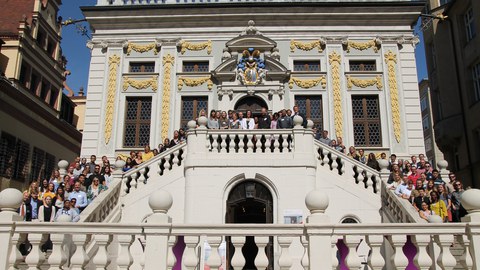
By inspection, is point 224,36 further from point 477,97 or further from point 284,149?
point 477,97

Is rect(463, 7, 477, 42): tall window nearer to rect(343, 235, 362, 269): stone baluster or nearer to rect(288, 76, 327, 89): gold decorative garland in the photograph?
rect(288, 76, 327, 89): gold decorative garland

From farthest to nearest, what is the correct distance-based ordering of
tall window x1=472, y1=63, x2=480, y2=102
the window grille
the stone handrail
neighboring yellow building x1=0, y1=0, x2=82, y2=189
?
tall window x1=472, y1=63, x2=480, y2=102, neighboring yellow building x1=0, y1=0, x2=82, y2=189, the window grille, the stone handrail

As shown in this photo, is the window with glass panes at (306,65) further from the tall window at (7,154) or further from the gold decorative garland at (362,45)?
the tall window at (7,154)

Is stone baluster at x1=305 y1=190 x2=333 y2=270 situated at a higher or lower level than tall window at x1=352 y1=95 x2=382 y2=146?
lower

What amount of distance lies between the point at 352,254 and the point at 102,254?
3350mm

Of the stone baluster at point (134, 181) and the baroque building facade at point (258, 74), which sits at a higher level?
the baroque building facade at point (258, 74)

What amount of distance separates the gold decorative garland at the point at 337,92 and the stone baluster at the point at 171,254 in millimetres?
14865

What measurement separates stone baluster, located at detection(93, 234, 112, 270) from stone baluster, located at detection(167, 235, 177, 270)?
855 mm

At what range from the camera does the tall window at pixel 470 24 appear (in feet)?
84.9

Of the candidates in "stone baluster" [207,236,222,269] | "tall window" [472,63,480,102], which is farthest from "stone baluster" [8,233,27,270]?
"tall window" [472,63,480,102]

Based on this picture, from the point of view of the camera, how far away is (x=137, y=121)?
20.3 meters

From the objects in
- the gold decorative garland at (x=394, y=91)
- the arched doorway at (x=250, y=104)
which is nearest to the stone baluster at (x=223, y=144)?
the arched doorway at (x=250, y=104)

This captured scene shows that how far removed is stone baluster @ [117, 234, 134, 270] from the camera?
5.64 meters

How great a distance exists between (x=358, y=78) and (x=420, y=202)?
10616 millimetres
